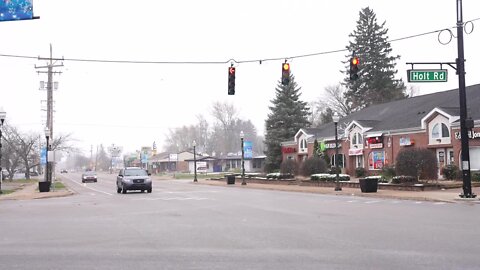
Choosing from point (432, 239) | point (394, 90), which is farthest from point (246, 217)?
point (394, 90)

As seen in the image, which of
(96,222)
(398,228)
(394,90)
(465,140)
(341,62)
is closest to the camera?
(398,228)

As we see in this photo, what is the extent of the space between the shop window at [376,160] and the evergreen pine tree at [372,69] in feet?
101

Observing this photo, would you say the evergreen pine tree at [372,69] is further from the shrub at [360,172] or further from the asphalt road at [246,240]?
the asphalt road at [246,240]

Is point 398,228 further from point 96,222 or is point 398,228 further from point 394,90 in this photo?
point 394,90

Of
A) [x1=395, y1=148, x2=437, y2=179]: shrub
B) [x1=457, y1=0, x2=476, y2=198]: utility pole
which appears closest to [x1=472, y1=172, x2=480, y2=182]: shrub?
[x1=395, y1=148, x2=437, y2=179]: shrub

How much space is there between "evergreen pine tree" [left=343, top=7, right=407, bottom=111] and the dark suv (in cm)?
5338

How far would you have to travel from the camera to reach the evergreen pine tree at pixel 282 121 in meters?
68.2

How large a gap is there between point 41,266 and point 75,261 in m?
0.59

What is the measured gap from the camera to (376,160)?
49031mm

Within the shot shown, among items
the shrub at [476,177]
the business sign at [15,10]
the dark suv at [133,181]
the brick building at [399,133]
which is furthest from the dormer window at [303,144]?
the business sign at [15,10]

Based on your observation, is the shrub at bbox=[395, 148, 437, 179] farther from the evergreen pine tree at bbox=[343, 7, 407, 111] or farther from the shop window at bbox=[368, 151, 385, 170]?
the evergreen pine tree at bbox=[343, 7, 407, 111]

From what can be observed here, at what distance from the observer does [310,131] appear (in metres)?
61.3

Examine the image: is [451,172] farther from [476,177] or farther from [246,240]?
[246,240]

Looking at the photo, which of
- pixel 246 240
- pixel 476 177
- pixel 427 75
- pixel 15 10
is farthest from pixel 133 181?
pixel 246 240
